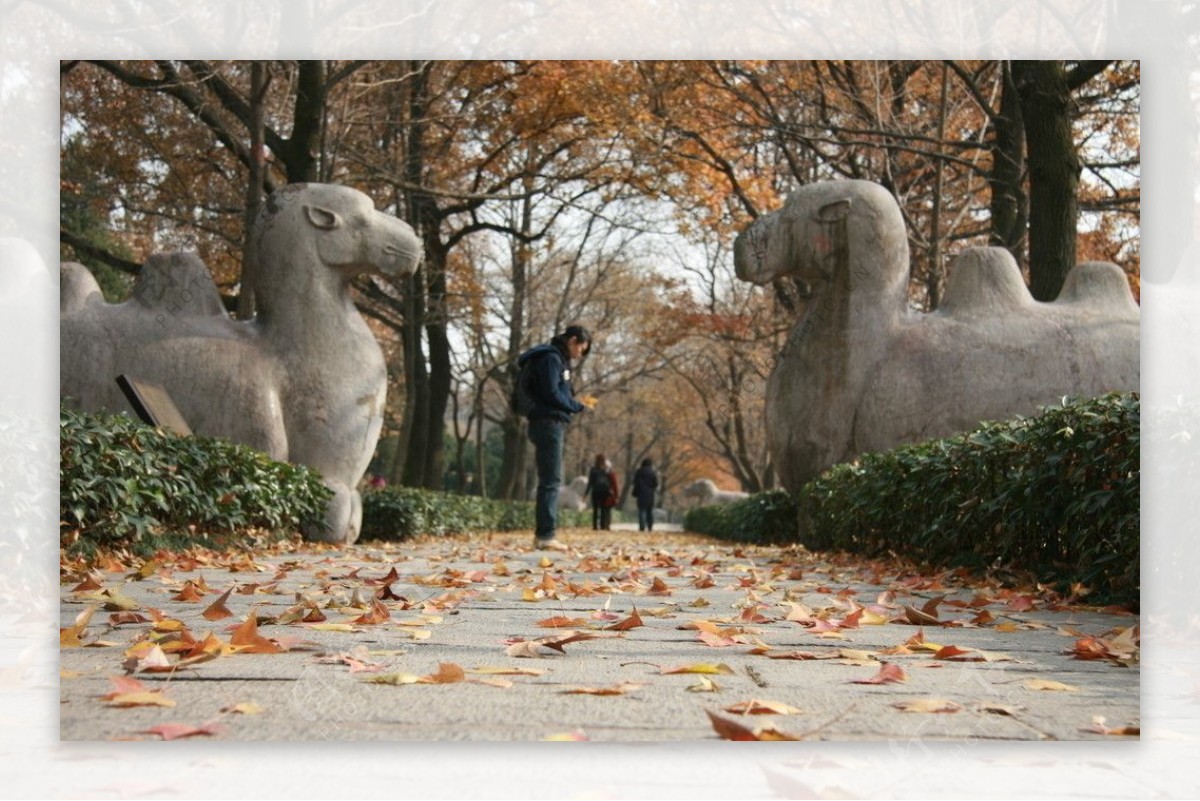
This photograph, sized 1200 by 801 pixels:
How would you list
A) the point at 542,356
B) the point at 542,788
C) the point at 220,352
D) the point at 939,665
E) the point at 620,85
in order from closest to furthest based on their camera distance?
the point at 542,788 < the point at 939,665 < the point at 542,356 < the point at 220,352 < the point at 620,85

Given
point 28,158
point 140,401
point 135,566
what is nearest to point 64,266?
point 140,401

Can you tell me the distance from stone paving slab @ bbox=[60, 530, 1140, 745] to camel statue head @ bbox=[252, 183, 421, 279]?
17.4ft

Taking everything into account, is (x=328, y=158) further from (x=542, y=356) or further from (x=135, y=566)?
(x=135, y=566)

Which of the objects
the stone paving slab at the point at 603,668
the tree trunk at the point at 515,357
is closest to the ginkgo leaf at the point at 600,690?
the stone paving slab at the point at 603,668

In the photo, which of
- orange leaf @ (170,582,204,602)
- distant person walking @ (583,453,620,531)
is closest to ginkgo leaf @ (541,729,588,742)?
orange leaf @ (170,582,204,602)

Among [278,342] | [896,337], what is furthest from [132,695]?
[896,337]

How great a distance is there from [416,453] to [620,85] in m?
6.70

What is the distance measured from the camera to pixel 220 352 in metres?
9.98

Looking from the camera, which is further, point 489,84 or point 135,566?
point 489,84

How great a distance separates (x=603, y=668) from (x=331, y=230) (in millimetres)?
8045

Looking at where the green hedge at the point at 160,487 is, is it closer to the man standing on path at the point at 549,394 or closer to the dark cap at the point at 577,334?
the man standing on path at the point at 549,394

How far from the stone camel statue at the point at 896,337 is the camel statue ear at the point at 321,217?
12.4ft

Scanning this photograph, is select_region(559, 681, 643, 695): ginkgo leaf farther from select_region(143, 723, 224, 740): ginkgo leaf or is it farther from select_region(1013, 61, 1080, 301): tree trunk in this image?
select_region(1013, 61, 1080, 301): tree trunk

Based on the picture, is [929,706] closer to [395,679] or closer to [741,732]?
[741,732]
